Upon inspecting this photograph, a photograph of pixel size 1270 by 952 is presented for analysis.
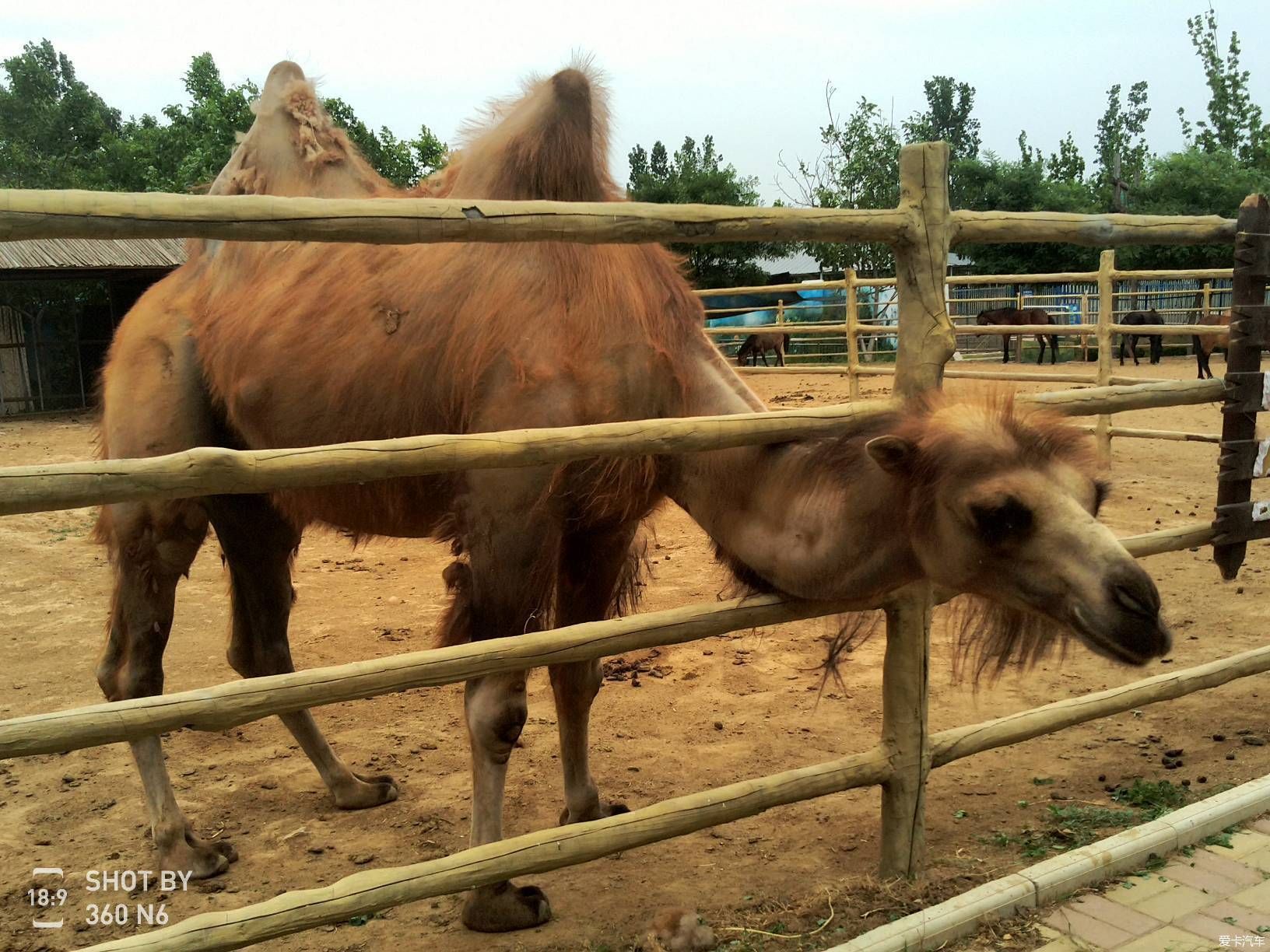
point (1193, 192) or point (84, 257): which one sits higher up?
point (1193, 192)

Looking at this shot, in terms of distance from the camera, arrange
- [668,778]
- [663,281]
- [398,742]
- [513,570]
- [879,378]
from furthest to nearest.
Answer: [879,378] → [398,742] → [668,778] → [663,281] → [513,570]

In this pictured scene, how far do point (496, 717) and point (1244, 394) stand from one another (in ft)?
8.54

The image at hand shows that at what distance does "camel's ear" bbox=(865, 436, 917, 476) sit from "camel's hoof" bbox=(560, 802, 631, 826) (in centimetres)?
157

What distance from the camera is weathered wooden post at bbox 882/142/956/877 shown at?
2582mm

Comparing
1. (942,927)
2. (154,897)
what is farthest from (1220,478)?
(154,897)

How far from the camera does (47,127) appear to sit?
39188 mm

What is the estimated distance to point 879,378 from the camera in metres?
16.8

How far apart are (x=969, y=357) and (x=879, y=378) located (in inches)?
317

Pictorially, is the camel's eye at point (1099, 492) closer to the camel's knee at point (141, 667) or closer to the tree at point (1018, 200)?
the camel's knee at point (141, 667)

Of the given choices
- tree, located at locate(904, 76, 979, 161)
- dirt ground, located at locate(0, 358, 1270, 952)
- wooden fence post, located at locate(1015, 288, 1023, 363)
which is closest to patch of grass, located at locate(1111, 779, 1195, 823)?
dirt ground, located at locate(0, 358, 1270, 952)

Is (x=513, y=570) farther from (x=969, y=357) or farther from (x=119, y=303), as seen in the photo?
(x=969, y=357)

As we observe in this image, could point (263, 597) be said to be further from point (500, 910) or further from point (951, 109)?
point (951, 109)

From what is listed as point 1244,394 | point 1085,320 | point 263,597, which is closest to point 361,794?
point 263,597

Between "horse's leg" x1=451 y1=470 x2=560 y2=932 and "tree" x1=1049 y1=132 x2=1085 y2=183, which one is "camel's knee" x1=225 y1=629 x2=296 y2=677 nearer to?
"horse's leg" x1=451 y1=470 x2=560 y2=932
